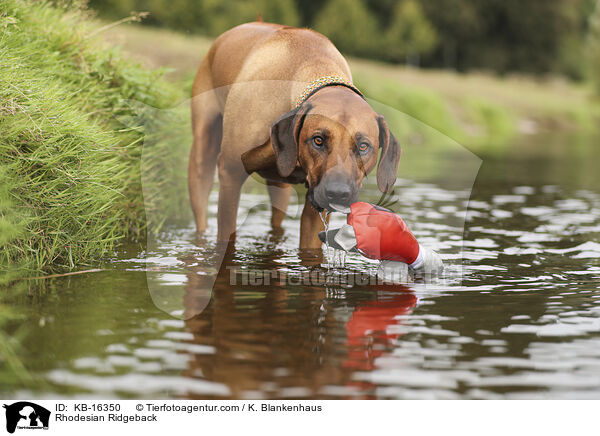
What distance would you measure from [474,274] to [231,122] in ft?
6.24

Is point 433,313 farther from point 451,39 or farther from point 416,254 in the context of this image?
point 451,39

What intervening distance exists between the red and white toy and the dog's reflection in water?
18 centimetres

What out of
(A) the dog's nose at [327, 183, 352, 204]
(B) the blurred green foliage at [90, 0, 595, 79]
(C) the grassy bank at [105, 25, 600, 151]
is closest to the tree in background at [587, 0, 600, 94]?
(C) the grassy bank at [105, 25, 600, 151]

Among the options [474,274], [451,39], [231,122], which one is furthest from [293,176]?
[451,39]

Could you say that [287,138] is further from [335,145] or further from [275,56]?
[275,56]

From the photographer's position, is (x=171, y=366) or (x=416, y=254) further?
Result: (x=416, y=254)

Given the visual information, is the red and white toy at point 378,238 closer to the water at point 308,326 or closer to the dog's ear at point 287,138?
the water at point 308,326

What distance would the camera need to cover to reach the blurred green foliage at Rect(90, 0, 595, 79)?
3681 cm

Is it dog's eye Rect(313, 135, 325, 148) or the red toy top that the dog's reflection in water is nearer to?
the red toy top

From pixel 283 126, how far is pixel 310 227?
961 millimetres

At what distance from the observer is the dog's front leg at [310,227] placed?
18.3 feet

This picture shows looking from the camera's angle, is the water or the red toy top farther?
the red toy top

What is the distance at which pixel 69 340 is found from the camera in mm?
3660

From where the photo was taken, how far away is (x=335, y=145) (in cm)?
465
